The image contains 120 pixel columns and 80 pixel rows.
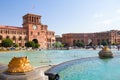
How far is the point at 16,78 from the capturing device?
485 cm

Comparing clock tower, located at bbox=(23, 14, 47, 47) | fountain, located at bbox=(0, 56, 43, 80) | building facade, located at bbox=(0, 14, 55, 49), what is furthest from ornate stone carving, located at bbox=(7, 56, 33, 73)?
clock tower, located at bbox=(23, 14, 47, 47)

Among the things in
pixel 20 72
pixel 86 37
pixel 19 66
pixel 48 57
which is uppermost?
pixel 86 37

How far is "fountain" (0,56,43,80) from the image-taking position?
489cm

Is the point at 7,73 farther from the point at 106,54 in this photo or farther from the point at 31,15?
the point at 31,15

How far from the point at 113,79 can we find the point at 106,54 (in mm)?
11637

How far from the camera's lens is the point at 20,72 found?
16.5ft

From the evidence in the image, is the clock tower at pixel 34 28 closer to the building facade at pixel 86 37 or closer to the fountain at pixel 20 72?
the building facade at pixel 86 37

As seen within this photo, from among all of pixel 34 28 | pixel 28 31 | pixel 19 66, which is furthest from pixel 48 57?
pixel 34 28

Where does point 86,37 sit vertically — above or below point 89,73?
above

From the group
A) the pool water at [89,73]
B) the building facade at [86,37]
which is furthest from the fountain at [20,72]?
the building facade at [86,37]

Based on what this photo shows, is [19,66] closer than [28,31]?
Yes

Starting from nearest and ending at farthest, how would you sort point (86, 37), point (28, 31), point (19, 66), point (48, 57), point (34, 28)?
point (19, 66)
point (48, 57)
point (28, 31)
point (34, 28)
point (86, 37)

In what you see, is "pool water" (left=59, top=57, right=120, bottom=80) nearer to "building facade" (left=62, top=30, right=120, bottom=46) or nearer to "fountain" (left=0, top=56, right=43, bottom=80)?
"fountain" (left=0, top=56, right=43, bottom=80)

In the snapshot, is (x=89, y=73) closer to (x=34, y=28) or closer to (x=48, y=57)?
(x=48, y=57)
